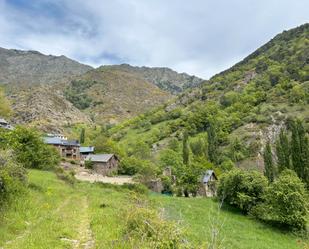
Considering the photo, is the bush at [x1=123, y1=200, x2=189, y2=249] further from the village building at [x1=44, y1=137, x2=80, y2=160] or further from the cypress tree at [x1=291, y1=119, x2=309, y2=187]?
the village building at [x1=44, y1=137, x2=80, y2=160]

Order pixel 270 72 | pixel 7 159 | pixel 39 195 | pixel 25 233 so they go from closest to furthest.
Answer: pixel 25 233 < pixel 7 159 < pixel 39 195 < pixel 270 72

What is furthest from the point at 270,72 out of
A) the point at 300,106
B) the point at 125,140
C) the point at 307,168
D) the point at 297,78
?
the point at 307,168

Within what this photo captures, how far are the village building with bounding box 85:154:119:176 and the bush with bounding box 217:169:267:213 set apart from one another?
36059 mm

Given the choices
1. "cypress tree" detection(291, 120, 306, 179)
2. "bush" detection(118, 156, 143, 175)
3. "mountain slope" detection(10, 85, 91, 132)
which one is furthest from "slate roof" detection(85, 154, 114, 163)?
"mountain slope" detection(10, 85, 91, 132)

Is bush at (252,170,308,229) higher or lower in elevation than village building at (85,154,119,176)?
lower

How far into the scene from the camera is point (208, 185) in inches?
2864

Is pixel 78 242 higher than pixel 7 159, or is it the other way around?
pixel 7 159

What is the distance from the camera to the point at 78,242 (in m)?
14.8

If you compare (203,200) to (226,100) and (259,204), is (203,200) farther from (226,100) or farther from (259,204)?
(226,100)

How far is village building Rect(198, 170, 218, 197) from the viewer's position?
2763 inches

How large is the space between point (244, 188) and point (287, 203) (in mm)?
7898

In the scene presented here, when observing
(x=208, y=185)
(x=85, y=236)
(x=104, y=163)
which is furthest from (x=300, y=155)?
(x=85, y=236)

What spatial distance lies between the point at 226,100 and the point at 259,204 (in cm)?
13690

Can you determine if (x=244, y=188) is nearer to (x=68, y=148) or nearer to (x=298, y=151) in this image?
(x=298, y=151)
